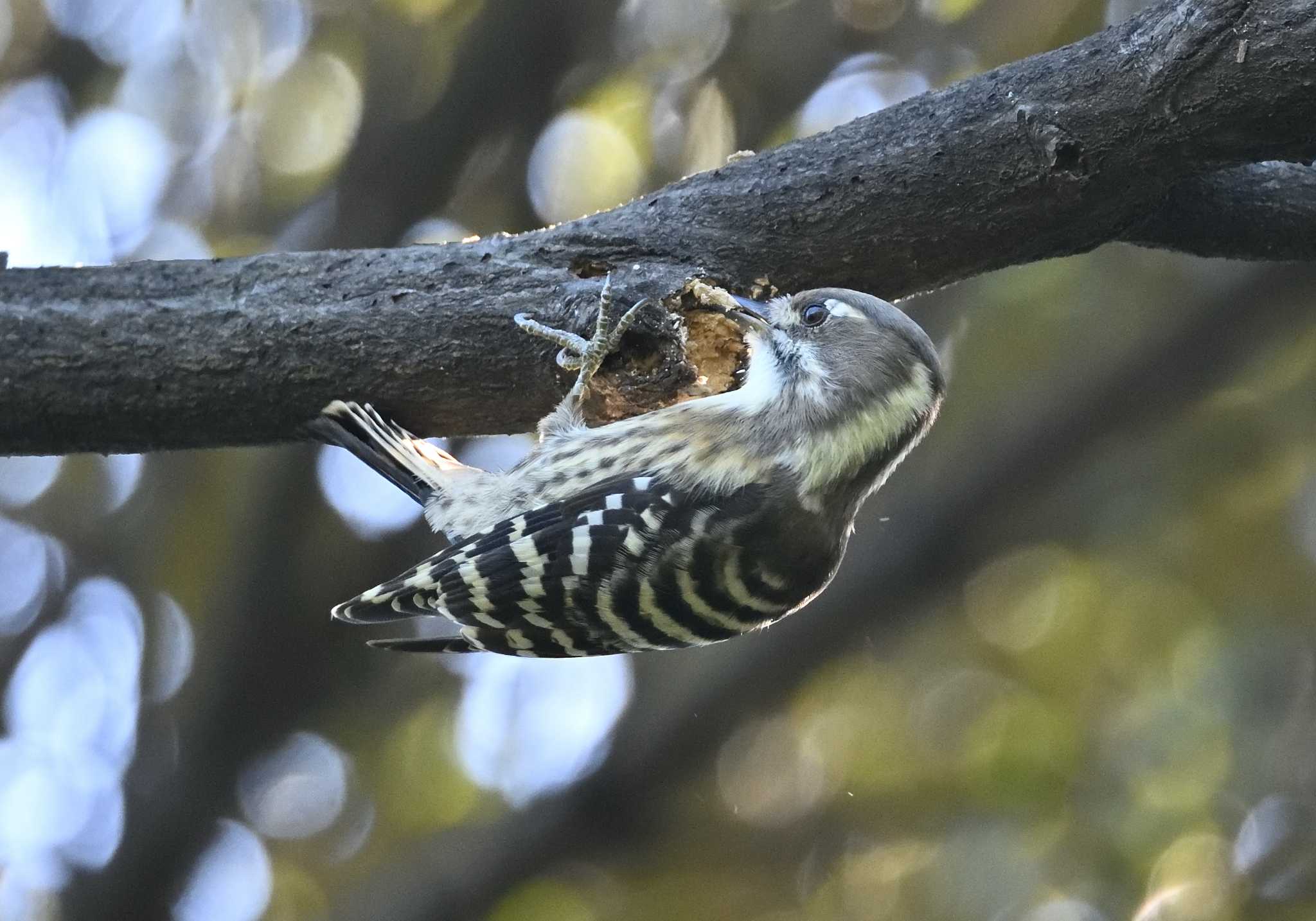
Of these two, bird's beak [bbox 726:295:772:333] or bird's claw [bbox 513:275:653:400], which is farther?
bird's beak [bbox 726:295:772:333]

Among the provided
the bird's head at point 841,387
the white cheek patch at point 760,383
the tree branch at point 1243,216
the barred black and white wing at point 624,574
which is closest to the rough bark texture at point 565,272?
the tree branch at point 1243,216

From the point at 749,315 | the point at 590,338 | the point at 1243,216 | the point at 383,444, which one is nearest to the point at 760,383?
the point at 749,315

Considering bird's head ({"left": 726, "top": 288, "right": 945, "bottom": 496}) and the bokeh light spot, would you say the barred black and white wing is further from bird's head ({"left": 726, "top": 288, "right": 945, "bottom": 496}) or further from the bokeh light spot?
the bokeh light spot

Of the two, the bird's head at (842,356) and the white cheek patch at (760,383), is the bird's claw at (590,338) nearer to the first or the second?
the bird's head at (842,356)

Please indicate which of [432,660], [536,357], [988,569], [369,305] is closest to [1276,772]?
[988,569]

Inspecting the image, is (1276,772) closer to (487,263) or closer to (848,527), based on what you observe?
(848,527)

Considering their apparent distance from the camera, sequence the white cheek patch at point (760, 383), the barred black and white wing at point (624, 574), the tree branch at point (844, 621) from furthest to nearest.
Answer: the tree branch at point (844, 621) → the white cheek patch at point (760, 383) → the barred black and white wing at point (624, 574)

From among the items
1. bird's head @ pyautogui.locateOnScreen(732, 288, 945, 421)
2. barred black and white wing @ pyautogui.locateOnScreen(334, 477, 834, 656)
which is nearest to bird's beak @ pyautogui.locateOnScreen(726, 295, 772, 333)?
bird's head @ pyautogui.locateOnScreen(732, 288, 945, 421)
